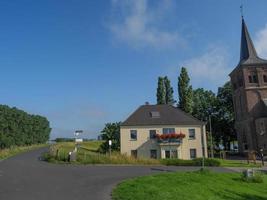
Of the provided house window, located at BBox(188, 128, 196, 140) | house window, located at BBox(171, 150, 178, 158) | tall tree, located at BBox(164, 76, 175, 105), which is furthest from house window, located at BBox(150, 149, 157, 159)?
tall tree, located at BBox(164, 76, 175, 105)

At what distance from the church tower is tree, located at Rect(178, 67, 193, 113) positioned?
997 centimetres

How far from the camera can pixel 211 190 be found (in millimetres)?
16547

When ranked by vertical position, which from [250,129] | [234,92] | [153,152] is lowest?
[153,152]

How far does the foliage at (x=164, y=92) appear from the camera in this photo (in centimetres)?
6706

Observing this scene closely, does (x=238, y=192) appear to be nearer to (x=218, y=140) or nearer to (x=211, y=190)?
(x=211, y=190)

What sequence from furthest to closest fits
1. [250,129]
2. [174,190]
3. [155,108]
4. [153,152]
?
[250,129], [155,108], [153,152], [174,190]

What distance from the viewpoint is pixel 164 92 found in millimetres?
67438

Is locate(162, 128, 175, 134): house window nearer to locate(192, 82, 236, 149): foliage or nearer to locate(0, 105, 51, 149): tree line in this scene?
locate(192, 82, 236, 149): foliage

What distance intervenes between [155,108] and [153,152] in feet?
26.7

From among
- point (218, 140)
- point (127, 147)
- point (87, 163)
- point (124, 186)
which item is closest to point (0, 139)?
point (127, 147)

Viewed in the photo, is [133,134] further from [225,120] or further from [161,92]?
[225,120]

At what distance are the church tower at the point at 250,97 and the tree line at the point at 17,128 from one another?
4695 centimetres

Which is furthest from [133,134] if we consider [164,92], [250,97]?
[250,97]

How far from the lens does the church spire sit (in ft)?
206
